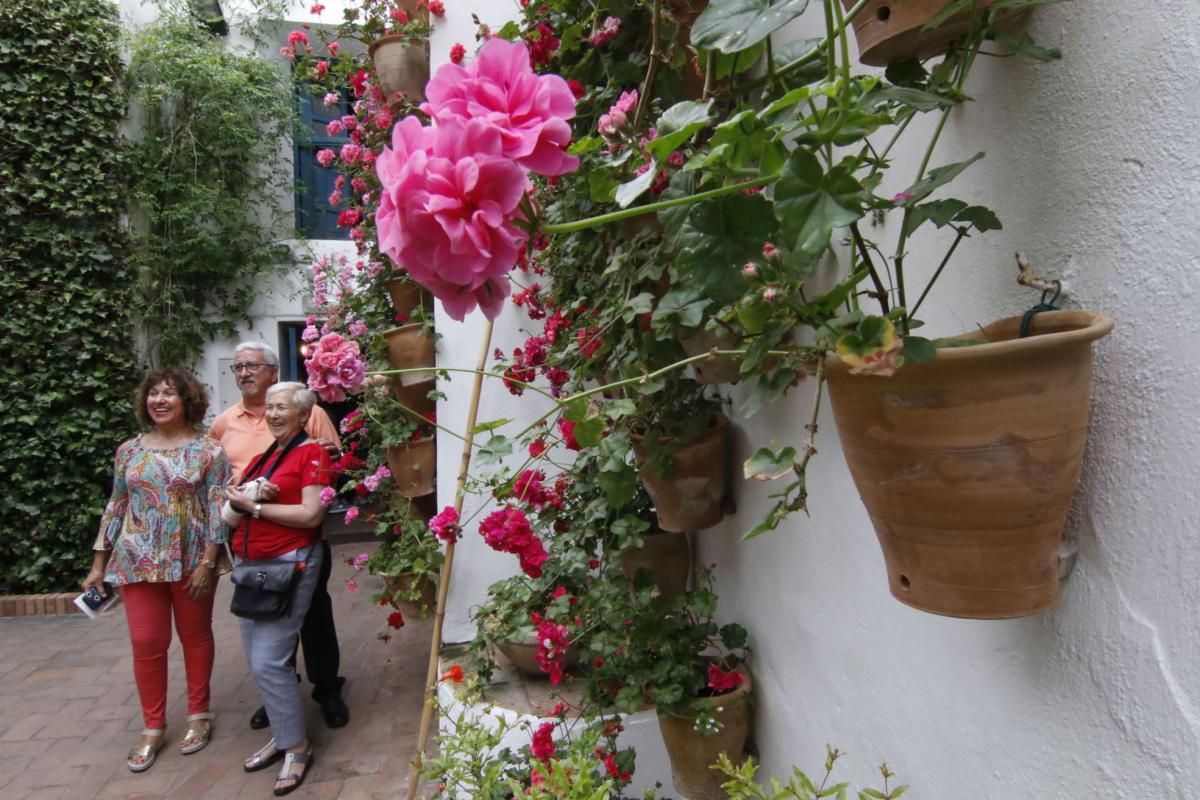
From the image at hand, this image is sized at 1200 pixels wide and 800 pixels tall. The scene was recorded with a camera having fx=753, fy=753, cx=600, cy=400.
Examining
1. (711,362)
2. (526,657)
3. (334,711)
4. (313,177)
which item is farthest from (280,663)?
(313,177)

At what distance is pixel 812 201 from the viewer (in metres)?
0.76

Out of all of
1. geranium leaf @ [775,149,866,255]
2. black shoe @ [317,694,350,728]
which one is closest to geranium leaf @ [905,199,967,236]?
geranium leaf @ [775,149,866,255]

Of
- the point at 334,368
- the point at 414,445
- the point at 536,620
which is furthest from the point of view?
the point at 414,445

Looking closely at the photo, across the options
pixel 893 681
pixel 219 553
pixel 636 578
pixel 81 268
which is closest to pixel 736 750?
pixel 636 578

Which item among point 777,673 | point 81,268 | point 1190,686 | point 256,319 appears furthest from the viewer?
point 256,319

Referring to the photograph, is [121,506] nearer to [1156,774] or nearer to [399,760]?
[399,760]

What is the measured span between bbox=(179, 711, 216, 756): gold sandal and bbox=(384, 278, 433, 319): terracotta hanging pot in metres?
2.10

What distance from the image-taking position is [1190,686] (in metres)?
0.73

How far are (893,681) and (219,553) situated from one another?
10.2 feet

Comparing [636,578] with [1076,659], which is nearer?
[1076,659]

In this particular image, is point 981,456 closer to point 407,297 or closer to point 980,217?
point 980,217

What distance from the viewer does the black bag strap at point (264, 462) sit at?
3176 millimetres

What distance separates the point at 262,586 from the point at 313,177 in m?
5.07

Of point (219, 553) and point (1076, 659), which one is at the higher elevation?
point (1076, 659)
